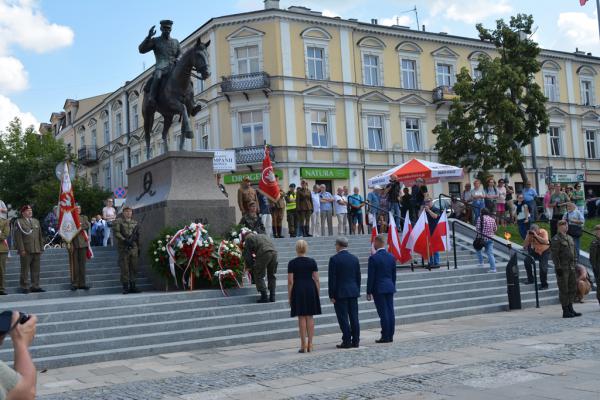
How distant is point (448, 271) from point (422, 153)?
83.1 ft

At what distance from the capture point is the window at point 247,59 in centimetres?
3766

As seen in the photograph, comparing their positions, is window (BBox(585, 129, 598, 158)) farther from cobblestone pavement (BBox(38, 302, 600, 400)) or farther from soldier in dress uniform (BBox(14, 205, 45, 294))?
soldier in dress uniform (BBox(14, 205, 45, 294))

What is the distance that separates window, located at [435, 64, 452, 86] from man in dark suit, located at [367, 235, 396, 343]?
110ft

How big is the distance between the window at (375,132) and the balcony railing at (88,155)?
2710 cm

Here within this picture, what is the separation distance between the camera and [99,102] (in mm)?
60031

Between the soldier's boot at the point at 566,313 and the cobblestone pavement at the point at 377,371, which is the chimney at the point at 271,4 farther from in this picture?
the cobblestone pavement at the point at 377,371

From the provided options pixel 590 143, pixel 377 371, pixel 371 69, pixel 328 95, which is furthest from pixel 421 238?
pixel 590 143

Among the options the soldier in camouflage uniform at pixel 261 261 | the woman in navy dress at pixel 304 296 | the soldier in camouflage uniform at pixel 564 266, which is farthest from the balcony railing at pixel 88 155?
the woman in navy dress at pixel 304 296

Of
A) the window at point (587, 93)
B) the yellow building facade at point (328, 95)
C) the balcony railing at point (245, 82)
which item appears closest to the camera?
the balcony railing at point (245, 82)

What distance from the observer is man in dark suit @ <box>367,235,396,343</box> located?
10992mm

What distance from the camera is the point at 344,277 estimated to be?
34.8ft

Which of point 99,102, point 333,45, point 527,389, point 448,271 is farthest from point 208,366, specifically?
point 99,102

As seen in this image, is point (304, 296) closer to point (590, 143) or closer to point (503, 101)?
point (503, 101)

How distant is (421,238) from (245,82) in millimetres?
22041
